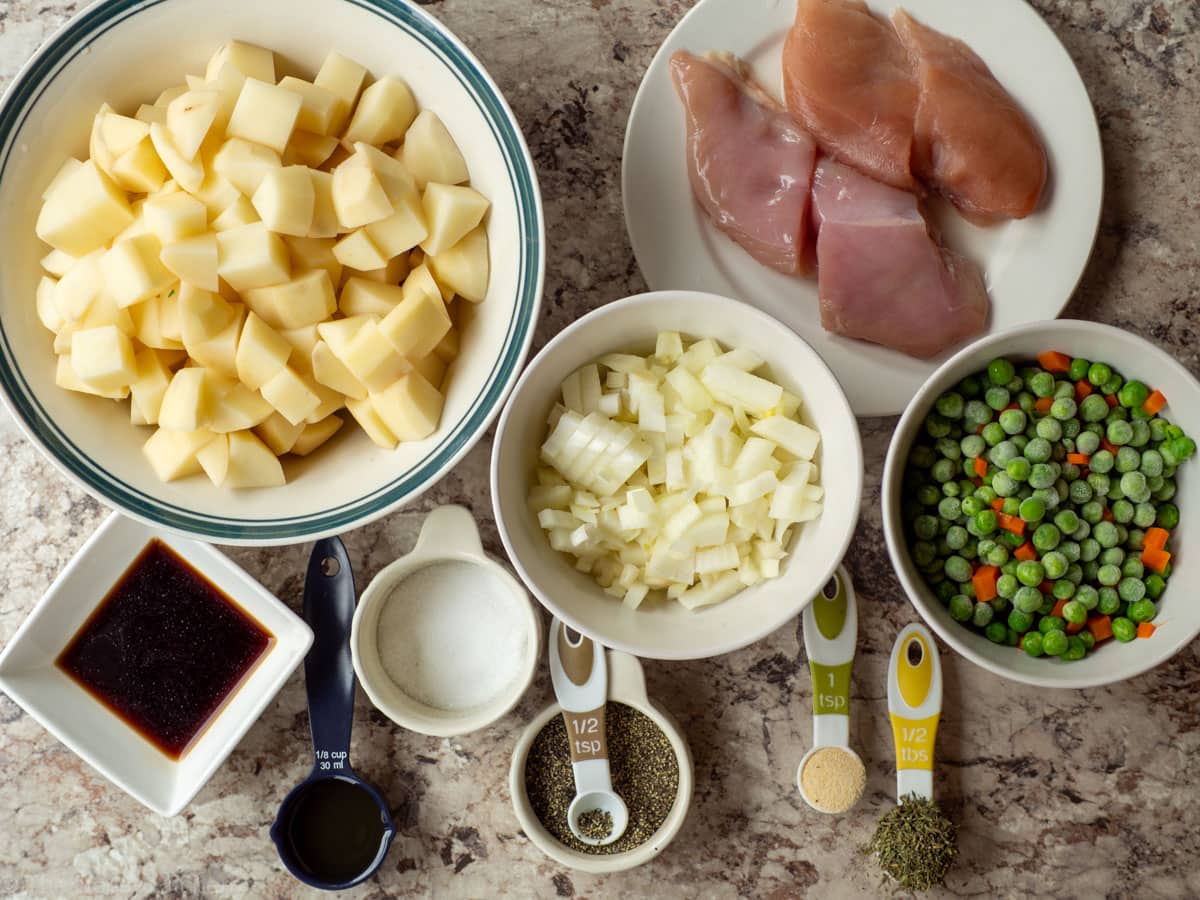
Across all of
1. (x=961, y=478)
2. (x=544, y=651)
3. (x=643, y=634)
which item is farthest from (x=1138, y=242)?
(x=544, y=651)

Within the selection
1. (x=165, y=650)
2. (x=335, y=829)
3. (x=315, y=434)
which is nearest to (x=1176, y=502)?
(x=315, y=434)

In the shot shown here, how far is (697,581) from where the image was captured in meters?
1.74

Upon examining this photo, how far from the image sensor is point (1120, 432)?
169 centimetres

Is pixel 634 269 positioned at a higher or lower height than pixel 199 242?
lower

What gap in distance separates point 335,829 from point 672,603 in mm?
907

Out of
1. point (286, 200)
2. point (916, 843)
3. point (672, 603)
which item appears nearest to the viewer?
point (286, 200)

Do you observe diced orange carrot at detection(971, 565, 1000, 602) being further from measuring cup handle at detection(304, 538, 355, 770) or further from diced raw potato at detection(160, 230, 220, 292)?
diced raw potato at detection(160, 230, 220, 292)

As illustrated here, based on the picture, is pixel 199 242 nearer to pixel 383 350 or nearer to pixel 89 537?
pixel 383 350

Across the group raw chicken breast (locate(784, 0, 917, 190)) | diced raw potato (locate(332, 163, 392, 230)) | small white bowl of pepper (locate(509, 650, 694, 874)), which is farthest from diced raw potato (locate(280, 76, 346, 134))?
small white bowl of pepper (locate(509, 650, 694, 874))

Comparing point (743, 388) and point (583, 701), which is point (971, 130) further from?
point (583, 701)

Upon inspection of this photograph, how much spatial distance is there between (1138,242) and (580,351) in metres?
1.23

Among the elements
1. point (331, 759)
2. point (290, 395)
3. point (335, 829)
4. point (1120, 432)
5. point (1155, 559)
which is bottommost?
point (335, 829)

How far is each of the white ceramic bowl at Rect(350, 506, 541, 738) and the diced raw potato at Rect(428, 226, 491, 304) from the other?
50 centimetres

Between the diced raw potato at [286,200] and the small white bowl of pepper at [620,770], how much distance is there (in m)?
1.03
